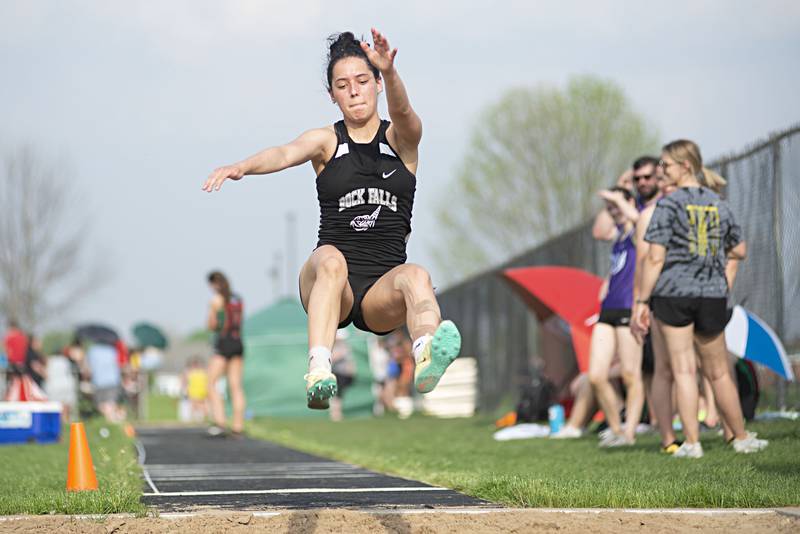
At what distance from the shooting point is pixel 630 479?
6660 millimetres

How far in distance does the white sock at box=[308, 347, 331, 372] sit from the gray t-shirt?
4.01 m

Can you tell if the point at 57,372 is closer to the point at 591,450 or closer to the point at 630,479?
the point at 591,450

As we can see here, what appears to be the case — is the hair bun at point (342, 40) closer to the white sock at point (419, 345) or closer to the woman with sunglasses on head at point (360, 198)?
the woman with sunglasses on head at point (360, 198)

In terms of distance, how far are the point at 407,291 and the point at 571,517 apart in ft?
4.08

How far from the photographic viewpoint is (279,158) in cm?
519

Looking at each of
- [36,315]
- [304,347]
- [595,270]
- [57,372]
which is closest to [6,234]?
[36,315]

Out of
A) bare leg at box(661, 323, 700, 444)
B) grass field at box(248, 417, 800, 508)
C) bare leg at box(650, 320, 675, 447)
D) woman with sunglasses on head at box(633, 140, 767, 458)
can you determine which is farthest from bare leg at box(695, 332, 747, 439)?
bare leg at box(650, 320, 675, 447)

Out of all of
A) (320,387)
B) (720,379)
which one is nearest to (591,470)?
(720,379)

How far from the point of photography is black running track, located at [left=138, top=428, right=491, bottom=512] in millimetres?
6113

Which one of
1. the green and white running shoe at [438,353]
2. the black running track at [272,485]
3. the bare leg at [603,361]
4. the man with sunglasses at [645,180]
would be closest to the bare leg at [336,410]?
the black running track at [272,485]

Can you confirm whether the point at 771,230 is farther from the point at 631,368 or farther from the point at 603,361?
the point at 603,361

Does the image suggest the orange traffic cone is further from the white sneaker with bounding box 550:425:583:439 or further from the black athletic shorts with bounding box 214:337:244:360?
the black athletic shorts with bounding box 214:337:244:360

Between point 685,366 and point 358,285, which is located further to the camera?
point 685,366

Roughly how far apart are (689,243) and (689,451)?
4.89ft
